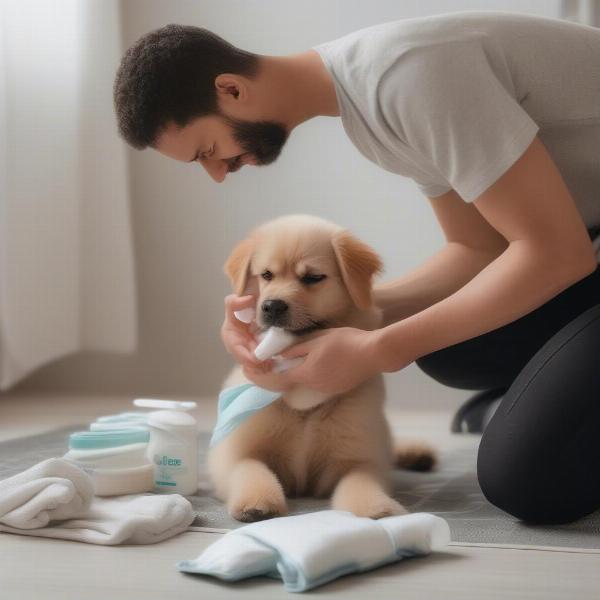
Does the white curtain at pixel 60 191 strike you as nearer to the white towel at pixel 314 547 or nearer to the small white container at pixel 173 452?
the small white container at pixel 173 452

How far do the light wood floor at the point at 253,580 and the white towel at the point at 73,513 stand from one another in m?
0.02

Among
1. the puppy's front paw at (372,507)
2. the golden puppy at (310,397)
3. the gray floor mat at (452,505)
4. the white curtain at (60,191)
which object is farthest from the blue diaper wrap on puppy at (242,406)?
the white curtain at (60,191)

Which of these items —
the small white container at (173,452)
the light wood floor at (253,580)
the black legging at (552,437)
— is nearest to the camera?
the light wood floor at (253,580)

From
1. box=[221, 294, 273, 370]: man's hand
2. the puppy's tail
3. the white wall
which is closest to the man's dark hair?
box=[221, 294, 273, 370]: man's hand

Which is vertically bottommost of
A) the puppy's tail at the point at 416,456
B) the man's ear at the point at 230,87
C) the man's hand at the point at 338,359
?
the puppy's tail at the point at 416,456

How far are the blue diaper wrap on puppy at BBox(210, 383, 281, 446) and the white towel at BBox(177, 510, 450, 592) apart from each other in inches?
15.0

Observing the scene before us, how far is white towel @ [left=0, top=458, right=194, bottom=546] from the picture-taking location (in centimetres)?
141

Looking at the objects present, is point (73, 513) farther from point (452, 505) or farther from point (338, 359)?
point (452, 505)

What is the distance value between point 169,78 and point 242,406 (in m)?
0.60

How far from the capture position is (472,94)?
144 cm

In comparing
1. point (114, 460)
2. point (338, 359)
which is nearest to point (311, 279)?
point (338, 359)

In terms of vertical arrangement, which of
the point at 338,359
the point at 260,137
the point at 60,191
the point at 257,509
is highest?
the point at 260,137

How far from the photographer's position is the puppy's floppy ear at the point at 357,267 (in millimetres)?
1693

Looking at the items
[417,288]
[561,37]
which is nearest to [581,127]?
[561,37]
